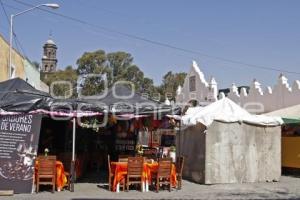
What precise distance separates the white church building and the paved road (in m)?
4.81

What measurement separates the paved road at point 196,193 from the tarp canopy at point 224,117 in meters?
2.17

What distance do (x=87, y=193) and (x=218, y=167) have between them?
500cm

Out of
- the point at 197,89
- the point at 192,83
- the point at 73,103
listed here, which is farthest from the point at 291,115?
the point at 192,83

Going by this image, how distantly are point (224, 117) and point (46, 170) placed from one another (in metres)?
6.38

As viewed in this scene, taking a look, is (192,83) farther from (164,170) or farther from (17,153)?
(17,153)

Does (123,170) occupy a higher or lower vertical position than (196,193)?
higher

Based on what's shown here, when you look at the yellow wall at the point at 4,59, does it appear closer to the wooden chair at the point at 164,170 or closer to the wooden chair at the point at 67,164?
the wooden chair at the point at 67,164

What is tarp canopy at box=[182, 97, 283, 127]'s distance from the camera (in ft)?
54.5

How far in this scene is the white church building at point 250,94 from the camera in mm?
25844

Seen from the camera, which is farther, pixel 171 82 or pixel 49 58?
pixel 49 58

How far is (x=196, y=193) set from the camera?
47.1 ft

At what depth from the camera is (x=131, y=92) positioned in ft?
53.2

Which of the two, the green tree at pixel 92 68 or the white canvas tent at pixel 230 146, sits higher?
the green tree at pixel 92 68

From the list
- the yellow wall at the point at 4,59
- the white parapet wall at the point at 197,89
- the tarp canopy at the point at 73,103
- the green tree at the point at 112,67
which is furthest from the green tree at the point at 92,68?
the tarp canopy at the point at 73,103
